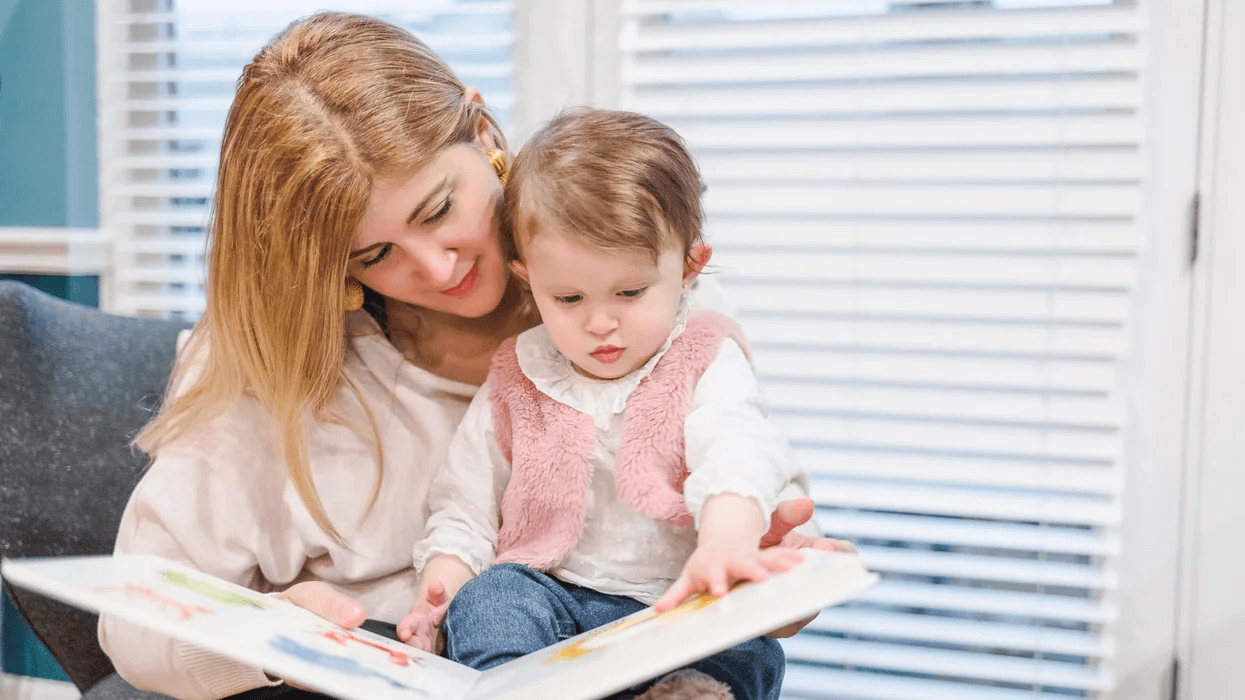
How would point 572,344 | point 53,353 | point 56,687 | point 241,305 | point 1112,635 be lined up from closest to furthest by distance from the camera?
point 572,344 → point 241,305 → point 53,353 → point 1112,635 → point 56,687

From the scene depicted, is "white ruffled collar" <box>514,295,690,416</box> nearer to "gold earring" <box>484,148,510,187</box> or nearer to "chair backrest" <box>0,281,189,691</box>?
"gold earring" <box>484,148,510,187</box>

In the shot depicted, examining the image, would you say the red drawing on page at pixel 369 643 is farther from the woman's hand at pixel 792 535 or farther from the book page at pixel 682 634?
the woman's hand at pixel 792 535

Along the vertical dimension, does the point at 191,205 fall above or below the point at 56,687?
above

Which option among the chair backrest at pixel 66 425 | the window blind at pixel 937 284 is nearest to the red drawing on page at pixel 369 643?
the chair backrest at pixel 66 425

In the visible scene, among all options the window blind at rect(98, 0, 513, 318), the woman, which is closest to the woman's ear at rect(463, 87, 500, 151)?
the woman

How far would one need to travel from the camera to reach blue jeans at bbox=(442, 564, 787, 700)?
3.12 ft

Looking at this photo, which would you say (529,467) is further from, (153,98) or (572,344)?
(153,98)

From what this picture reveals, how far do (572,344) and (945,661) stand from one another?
1.15 meters

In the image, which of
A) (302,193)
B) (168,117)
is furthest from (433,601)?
(168,117)

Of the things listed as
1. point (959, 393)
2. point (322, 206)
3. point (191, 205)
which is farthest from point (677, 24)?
point (191, 205)

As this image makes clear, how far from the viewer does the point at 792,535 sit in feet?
3.82

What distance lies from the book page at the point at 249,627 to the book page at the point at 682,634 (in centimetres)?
8

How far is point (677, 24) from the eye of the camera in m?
1.87

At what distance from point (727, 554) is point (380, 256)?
58 cm
